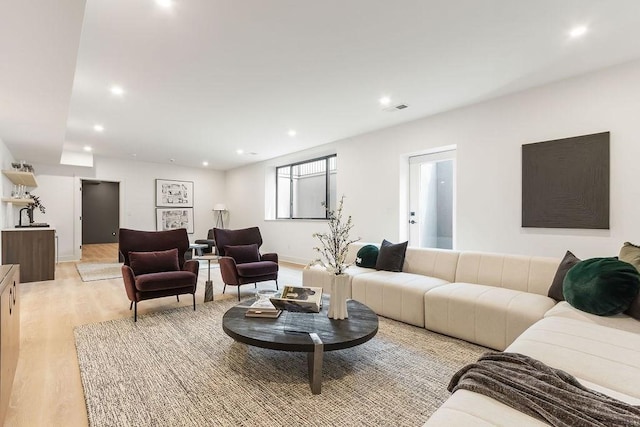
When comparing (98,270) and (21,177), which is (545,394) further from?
(21,177)

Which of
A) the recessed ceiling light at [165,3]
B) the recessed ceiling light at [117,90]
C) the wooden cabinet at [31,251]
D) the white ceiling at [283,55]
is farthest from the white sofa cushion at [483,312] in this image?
the wooden cabinet at [31,251]

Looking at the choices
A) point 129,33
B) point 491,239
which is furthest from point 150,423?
point 491,239

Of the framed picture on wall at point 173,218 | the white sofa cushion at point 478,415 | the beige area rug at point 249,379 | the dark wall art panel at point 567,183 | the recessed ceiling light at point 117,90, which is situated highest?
the recessed ceiling light at point 117,90

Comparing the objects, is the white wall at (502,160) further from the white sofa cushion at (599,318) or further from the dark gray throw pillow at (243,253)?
the dark gray throw pillow at (243,253)

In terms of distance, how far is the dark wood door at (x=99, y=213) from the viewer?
33.5ft

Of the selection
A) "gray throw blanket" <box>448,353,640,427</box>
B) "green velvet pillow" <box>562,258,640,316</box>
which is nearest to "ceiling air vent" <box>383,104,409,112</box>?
"green velvet pillow" <box>562,258,640,316</box>

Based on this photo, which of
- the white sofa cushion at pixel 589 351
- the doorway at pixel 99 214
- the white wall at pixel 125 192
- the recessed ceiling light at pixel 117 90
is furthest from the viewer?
the doorway at pixel 99 214

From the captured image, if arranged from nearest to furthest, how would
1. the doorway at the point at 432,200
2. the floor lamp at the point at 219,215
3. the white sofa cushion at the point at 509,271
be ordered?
the white sofa cushion at the point at 509,271, the doorway at the point at 432,200, the floor lamp at the point at 219,215

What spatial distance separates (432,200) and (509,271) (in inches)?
81.5

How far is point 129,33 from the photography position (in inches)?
100.0

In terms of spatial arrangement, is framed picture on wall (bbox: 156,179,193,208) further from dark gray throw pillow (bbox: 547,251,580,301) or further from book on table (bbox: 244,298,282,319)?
dark gray throw pillow (bbox: 547,251,580,301)

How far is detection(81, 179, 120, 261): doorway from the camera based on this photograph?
10.2 metres

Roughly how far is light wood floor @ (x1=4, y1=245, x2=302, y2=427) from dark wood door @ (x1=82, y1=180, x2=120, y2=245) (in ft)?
A: 15.4

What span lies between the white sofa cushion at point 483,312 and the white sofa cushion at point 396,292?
0.37ft
